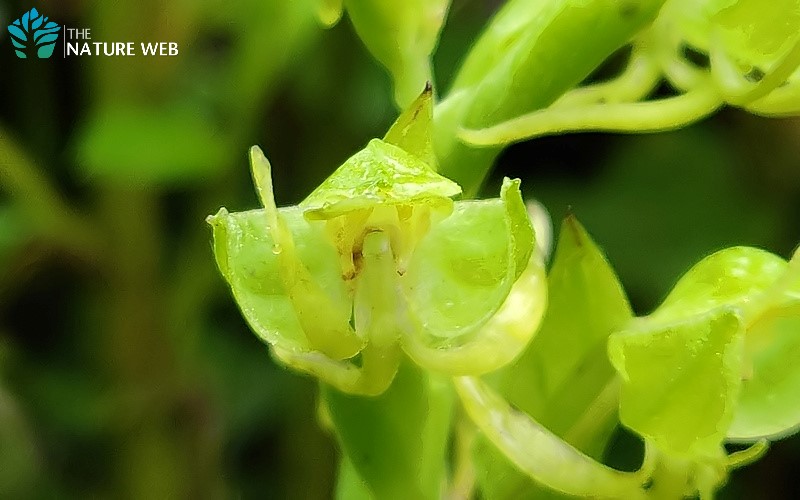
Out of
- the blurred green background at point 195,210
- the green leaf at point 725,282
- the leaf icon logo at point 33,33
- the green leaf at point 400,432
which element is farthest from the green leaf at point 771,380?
the leaf icon logo at point 33,33

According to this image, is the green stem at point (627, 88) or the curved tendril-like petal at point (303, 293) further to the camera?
the green stem at point (627, 88)

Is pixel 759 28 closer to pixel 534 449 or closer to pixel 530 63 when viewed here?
pixel 530 63

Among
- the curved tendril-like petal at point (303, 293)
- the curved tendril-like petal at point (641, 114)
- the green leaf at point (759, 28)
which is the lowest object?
the curved tendril-like petal at point (303, 293)

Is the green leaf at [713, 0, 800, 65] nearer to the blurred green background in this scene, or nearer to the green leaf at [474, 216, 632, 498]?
the green leaf at [474, 216, 632, 498]

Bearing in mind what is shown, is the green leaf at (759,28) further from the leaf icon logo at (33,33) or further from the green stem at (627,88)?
the leaf icon logo at (33,33)

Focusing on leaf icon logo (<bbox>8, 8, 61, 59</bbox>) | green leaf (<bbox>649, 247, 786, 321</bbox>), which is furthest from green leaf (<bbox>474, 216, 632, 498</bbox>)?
leaf icon logo (<bbox>8, 8, 61, 59</bbox>)

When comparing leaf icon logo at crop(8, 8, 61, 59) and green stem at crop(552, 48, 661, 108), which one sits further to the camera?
leaf icon logo at crop(8, 8, 61, 59)
